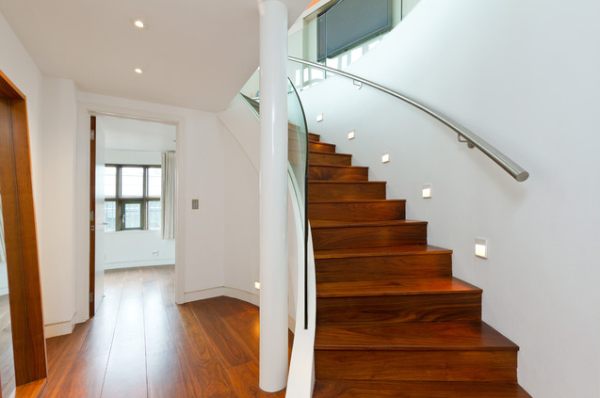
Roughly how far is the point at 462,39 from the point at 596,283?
1719 millimetres

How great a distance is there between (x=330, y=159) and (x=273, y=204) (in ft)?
5.54

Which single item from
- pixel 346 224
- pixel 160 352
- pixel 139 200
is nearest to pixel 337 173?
pixel 346 224

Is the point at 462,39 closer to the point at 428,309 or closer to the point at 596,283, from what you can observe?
the point at 596,283

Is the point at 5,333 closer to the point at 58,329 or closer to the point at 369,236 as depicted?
the point at 58,329

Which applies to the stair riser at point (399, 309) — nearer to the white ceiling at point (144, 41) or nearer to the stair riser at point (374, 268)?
the stair riser at point (374, 268)

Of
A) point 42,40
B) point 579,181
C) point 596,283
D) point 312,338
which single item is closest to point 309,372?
point 312,338

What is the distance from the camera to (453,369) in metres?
1.42

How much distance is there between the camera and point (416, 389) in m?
1.39

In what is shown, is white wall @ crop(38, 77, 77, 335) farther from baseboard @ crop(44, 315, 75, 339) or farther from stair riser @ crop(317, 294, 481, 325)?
stair riser @ crop(317, 294, 481, 325)

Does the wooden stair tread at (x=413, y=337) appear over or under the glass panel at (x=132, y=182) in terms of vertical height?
under

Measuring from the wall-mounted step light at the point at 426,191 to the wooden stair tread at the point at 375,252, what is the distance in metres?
0.43

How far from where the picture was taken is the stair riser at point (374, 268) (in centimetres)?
189

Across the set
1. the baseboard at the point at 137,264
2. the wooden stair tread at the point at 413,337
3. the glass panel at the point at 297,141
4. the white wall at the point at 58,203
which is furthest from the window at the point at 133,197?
the wooden stair tread at the point at 413,337

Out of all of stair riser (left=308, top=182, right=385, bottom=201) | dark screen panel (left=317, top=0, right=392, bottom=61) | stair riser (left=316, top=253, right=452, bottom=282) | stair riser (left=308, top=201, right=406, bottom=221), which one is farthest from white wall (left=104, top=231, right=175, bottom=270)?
stair riser (left=316, top=253, right=452, bottom=282)
